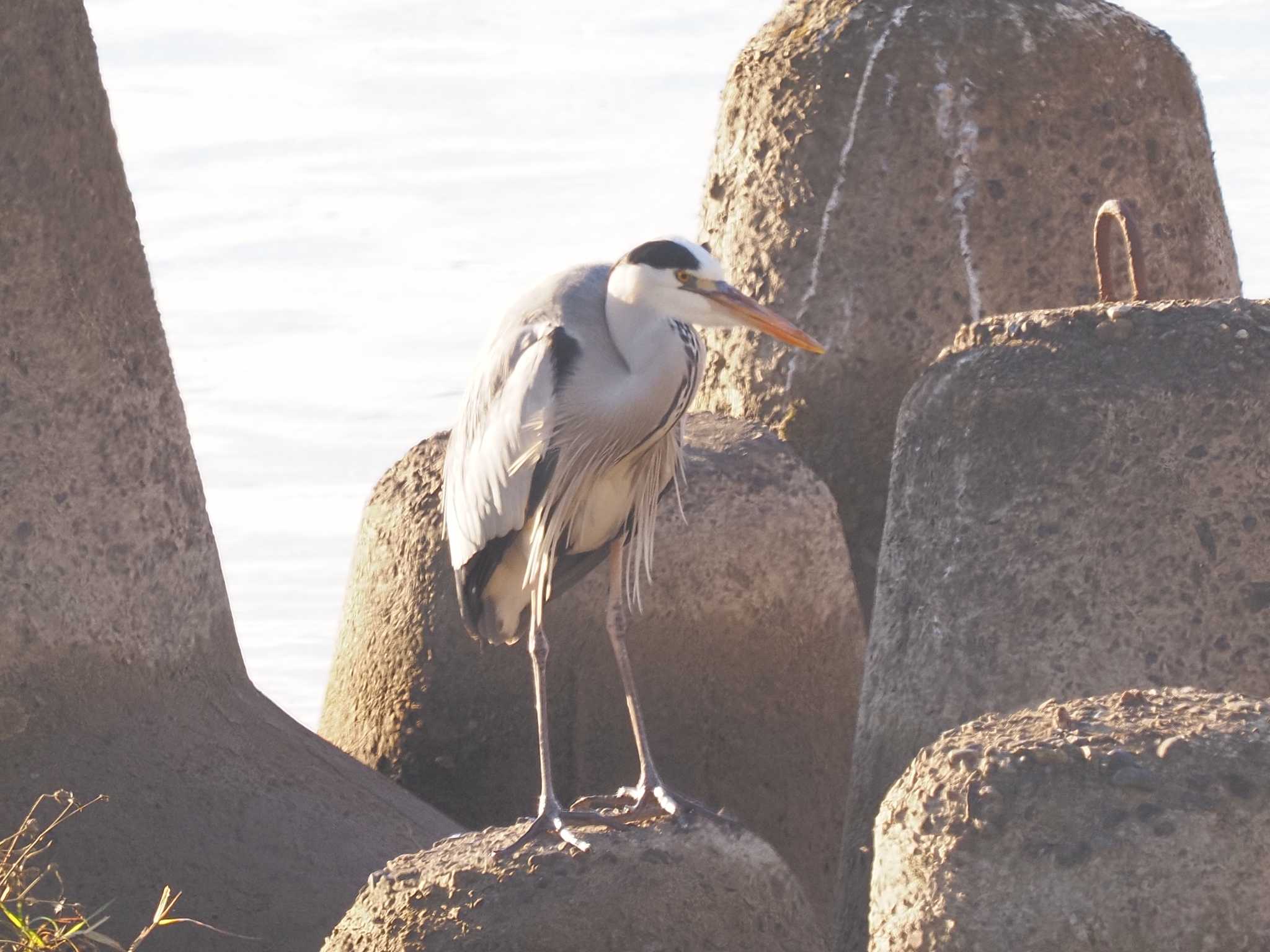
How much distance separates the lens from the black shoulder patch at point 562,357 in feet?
16.4

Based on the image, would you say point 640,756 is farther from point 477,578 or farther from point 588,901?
point 588,901

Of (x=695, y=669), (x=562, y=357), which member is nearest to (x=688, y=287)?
(x=562, y=357)

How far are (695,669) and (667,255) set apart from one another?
5.61ft

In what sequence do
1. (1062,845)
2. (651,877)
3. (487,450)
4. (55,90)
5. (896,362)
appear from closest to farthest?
(1062,845)
(651,877)
(487,450)
(55,90)
(896,362)

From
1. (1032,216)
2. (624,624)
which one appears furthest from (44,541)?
(1032,216)

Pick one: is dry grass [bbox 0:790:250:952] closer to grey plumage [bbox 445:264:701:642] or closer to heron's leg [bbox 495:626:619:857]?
heron's leg [bbox 495:626:619:857]

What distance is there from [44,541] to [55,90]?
1.12 metres

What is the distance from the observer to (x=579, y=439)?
5070 millimetres

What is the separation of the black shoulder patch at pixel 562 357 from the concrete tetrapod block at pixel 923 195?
166 centimetres

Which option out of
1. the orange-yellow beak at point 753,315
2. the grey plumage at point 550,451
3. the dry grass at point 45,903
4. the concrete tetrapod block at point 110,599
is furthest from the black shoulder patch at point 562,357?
the dry grass at point 45,903

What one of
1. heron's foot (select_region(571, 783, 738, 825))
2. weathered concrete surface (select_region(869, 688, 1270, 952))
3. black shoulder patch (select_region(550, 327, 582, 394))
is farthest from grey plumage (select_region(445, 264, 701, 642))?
weathered concrete surface (select_region(869, 688, 1270, 952))

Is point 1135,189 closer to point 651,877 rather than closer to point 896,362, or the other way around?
point 896,362

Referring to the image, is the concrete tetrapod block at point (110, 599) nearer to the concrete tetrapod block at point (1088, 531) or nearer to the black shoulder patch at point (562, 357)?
the black shoulder patch at point (562, 357)

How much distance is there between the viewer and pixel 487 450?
17.1 feet
